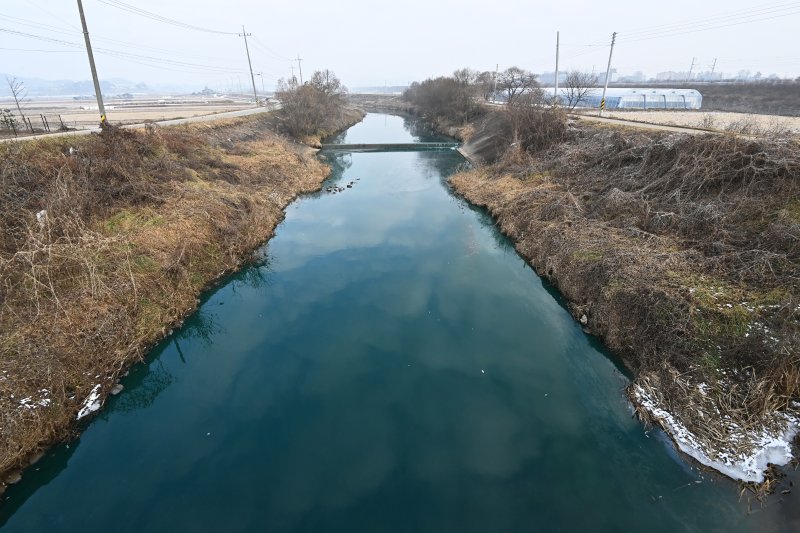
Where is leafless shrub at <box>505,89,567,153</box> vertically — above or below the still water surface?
above

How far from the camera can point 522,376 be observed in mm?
9852

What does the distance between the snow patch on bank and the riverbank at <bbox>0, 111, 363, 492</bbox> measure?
12.7 metres

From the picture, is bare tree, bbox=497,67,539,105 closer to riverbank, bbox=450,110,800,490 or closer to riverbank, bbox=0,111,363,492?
riverbank, bbox=450,110,800,490

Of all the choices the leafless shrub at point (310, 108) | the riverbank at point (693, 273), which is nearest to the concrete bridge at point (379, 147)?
the leafless shrub at point (310, 108)

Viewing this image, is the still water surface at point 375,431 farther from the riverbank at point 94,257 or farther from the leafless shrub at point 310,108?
the leafless shrub at point 310,108

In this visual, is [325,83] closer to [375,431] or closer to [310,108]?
[310,108]

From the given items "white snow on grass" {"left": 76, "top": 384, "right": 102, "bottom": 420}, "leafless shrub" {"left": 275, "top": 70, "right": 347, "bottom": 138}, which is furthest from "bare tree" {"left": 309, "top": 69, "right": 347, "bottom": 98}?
"white snow on grass" {"left": 76, "top": 384, "right": 102, "bottom": 420}

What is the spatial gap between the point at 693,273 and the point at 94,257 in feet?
55.2

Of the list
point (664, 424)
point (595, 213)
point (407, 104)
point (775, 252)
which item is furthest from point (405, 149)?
point (407, 104)

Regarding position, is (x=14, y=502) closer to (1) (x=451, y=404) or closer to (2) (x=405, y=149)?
(1) (x=451, y=404)

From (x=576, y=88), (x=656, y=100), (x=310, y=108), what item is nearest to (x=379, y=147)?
(x=310, y=108)

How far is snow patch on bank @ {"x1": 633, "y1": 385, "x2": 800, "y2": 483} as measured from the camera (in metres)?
6.94

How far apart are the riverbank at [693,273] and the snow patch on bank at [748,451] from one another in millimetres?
19


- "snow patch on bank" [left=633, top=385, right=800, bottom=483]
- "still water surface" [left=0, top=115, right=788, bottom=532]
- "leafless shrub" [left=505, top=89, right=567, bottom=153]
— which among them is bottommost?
"still water surface" [left=0, top=115, right=788, bottom=532]
